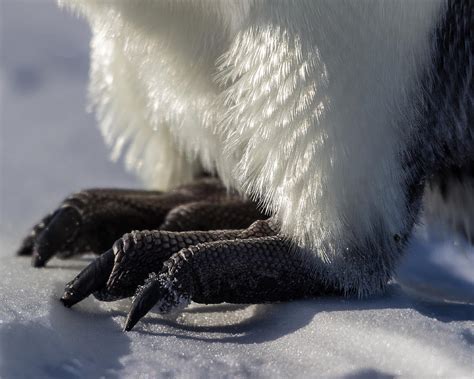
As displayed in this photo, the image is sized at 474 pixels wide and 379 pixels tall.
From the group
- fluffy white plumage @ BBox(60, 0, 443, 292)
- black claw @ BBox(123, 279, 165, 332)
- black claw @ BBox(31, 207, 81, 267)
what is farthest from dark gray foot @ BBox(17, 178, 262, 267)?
black claw @ BBox(123, 279, 165, 332)

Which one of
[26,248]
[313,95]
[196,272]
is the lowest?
[26,248]

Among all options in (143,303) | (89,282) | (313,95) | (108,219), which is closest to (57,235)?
(108,219)

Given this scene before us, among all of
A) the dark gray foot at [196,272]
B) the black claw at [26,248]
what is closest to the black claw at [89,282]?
the dark gray foot at [196,272]

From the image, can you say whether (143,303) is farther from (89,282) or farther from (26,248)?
(26,248)

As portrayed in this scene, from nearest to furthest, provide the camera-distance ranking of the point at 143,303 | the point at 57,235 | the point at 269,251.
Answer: the point at 143,303, the point at 269,251, the point at 57,235

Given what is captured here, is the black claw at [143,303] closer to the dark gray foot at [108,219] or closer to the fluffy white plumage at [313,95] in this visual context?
the fluffy white plumage at [313,95]

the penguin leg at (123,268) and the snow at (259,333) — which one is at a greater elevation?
the penguin leg at (123,268)

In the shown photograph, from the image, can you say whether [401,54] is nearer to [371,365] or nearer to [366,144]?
[366,144]

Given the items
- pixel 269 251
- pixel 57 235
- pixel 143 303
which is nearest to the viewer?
pixel 143 303
